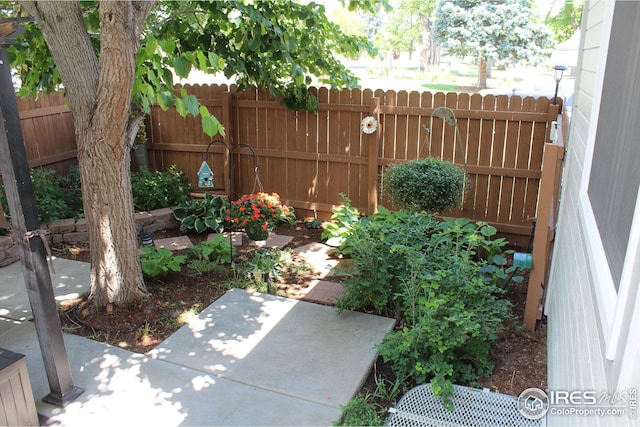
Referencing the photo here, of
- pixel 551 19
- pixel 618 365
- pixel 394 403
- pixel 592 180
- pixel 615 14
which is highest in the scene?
pixel 551 19

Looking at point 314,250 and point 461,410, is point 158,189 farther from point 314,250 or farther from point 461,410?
point 461,410

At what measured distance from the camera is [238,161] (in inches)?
269

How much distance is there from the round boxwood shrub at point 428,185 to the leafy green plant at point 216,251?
1845 millimetres

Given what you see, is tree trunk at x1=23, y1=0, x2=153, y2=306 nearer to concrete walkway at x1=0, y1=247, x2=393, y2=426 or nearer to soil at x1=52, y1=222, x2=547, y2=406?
soil at x1=52, y1=222, x2=547, y2=406

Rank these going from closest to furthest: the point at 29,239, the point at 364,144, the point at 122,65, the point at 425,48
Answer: the point at 29,239 < the point at 122,65 < the point at 364,144 < the point at 425,48

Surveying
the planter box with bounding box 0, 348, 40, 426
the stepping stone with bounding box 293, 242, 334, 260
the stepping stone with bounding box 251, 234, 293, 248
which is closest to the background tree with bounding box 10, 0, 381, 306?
the planter box with bounding box 0, 348, 40, 426

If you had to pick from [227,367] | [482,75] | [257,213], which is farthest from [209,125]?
[482,75]

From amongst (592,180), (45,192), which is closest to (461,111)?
(592,180)

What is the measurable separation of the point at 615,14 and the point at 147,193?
557 cm

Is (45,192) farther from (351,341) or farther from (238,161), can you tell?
(351,341)

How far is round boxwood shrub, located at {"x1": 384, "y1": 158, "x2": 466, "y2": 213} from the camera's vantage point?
5.00m

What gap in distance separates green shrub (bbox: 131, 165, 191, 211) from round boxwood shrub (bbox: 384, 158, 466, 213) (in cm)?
302

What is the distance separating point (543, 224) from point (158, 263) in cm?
329

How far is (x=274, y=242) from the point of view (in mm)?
5805
